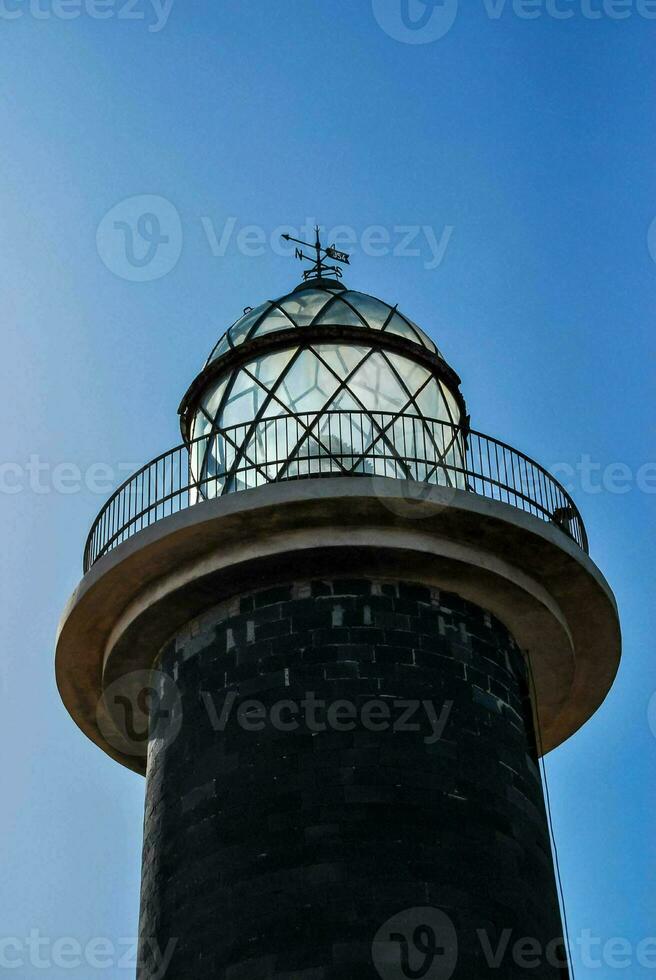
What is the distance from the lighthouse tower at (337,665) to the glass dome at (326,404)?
32mm

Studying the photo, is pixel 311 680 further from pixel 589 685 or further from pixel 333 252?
pixel 333 252

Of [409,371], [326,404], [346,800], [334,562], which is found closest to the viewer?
[346,800]

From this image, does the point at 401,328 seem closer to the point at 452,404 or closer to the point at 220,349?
the point at 452,404

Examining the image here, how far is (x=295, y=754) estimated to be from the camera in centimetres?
1692

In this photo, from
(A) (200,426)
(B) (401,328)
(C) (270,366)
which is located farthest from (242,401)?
(B) (401,328)

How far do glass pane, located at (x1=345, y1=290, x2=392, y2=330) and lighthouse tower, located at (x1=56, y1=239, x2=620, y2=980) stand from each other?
0.18ft

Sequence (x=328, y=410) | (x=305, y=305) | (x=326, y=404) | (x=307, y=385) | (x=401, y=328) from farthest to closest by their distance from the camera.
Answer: (x=305, y=305)
(x=401, y=328)
(x=307, y=385)
(x=326, y=404)
(x=328, y=410)

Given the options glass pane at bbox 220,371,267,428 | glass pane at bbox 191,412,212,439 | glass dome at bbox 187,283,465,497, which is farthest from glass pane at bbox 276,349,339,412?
glass pane at bbox 191,412,212,439

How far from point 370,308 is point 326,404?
6.31 feet

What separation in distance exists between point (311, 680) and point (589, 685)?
15.7 feet

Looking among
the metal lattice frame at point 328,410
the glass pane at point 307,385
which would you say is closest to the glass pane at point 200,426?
the metal lattice frame at point 328,410

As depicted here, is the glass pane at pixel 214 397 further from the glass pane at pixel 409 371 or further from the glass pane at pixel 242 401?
the glass pane at pixel 409 371

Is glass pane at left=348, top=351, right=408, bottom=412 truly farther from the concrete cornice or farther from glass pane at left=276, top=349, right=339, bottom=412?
the concrete cornice

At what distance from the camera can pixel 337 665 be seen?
57.2 feet
